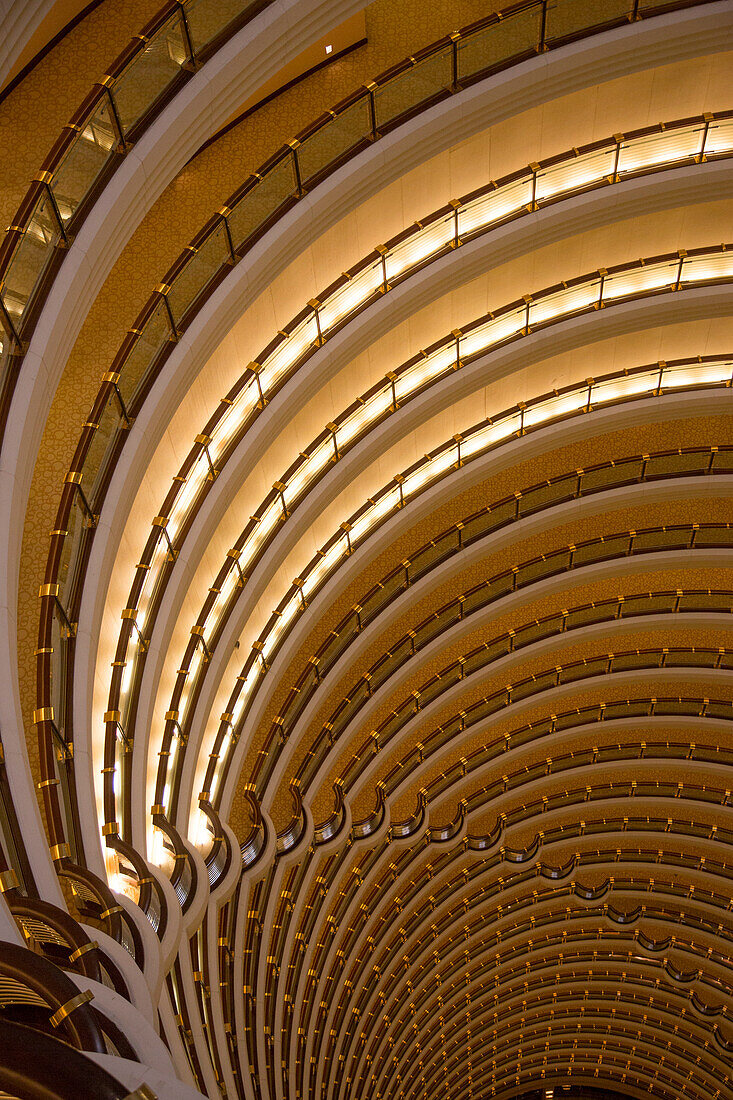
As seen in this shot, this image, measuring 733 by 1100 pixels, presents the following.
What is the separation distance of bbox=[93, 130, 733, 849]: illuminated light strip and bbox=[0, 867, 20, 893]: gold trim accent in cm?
553

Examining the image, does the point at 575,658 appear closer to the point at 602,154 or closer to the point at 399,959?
the point at 399,959

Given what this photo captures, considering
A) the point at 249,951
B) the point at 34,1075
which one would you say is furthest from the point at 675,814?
the point at 34,1075

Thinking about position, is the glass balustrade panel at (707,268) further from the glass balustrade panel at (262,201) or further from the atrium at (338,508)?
the glass balustrade panel at (262,201)

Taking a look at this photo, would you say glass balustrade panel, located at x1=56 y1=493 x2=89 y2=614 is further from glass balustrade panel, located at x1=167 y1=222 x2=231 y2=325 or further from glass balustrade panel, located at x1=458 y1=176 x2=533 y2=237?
glass balustrade panel, located at x1=458 y1=176 x2=533 y2=237

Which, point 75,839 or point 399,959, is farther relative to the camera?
point 399,959

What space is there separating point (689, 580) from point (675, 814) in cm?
919

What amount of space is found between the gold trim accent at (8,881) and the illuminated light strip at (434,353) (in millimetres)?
5535

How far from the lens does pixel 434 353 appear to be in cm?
1823

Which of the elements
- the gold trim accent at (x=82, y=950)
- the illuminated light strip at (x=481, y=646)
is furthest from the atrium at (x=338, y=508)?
the illuminated light strip at (x=481, y=646)

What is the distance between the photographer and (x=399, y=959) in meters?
29.5

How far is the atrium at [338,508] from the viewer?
9.98 meters

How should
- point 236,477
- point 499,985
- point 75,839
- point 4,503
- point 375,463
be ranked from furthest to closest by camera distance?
point 499,985 → point 375,463 → point 236,477 → point 75,839 → point 4,503

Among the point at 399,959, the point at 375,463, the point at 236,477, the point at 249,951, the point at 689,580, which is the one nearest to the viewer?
the point at 236,477

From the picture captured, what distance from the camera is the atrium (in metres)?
9.98
